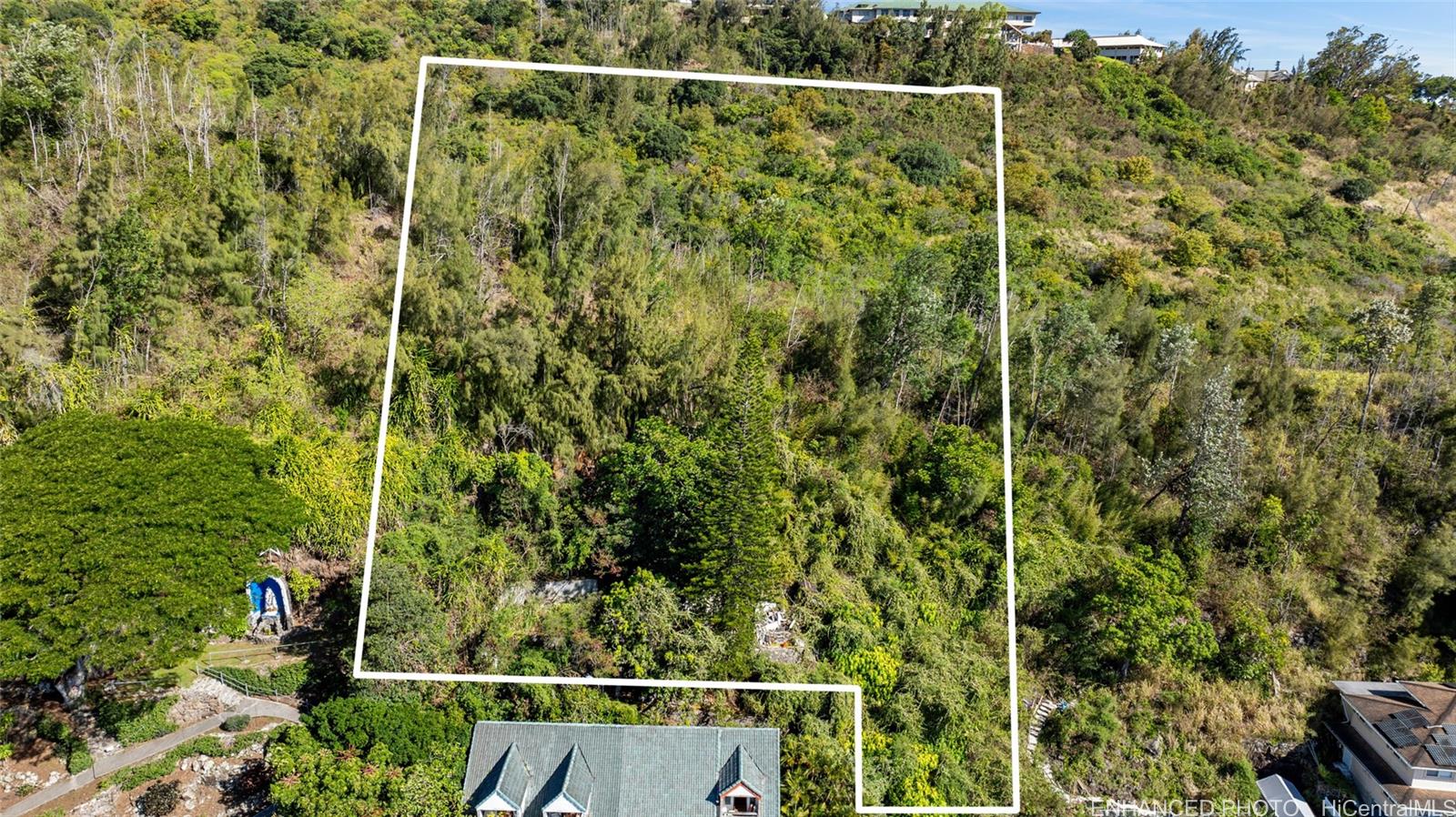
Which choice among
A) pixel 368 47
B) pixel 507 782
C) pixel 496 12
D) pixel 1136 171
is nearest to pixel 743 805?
pixel 507 782

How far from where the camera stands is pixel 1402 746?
1355cm

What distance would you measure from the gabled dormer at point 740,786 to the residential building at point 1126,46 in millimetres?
39050

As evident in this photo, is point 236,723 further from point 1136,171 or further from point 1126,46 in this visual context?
point 1126,46

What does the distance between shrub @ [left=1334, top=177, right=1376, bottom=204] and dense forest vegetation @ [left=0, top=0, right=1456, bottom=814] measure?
11.5 meters

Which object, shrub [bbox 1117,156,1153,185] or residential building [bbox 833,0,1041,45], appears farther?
residential building [bbox 833,0,1041,45]

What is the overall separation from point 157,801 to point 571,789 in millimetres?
5709

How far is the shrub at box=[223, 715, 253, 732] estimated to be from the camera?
38.9 feet

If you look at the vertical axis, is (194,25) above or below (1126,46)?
below

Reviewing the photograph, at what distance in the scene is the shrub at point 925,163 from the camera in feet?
87.9

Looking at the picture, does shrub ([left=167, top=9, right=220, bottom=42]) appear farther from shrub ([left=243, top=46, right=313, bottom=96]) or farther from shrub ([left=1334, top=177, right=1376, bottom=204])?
shrub ([left=1334, top=177, right=1376, bottom=204])

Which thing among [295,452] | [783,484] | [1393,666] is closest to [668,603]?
[783,484]

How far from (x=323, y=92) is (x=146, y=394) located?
1048cm

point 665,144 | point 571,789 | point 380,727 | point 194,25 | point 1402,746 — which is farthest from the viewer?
point 194,25

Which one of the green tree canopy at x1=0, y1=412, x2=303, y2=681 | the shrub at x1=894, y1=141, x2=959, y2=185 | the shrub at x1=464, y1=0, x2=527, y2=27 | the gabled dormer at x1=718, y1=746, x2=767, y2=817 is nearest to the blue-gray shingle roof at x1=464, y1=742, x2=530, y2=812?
the gabled dormer at x1=718, y1=746, x2=767, y2=817
